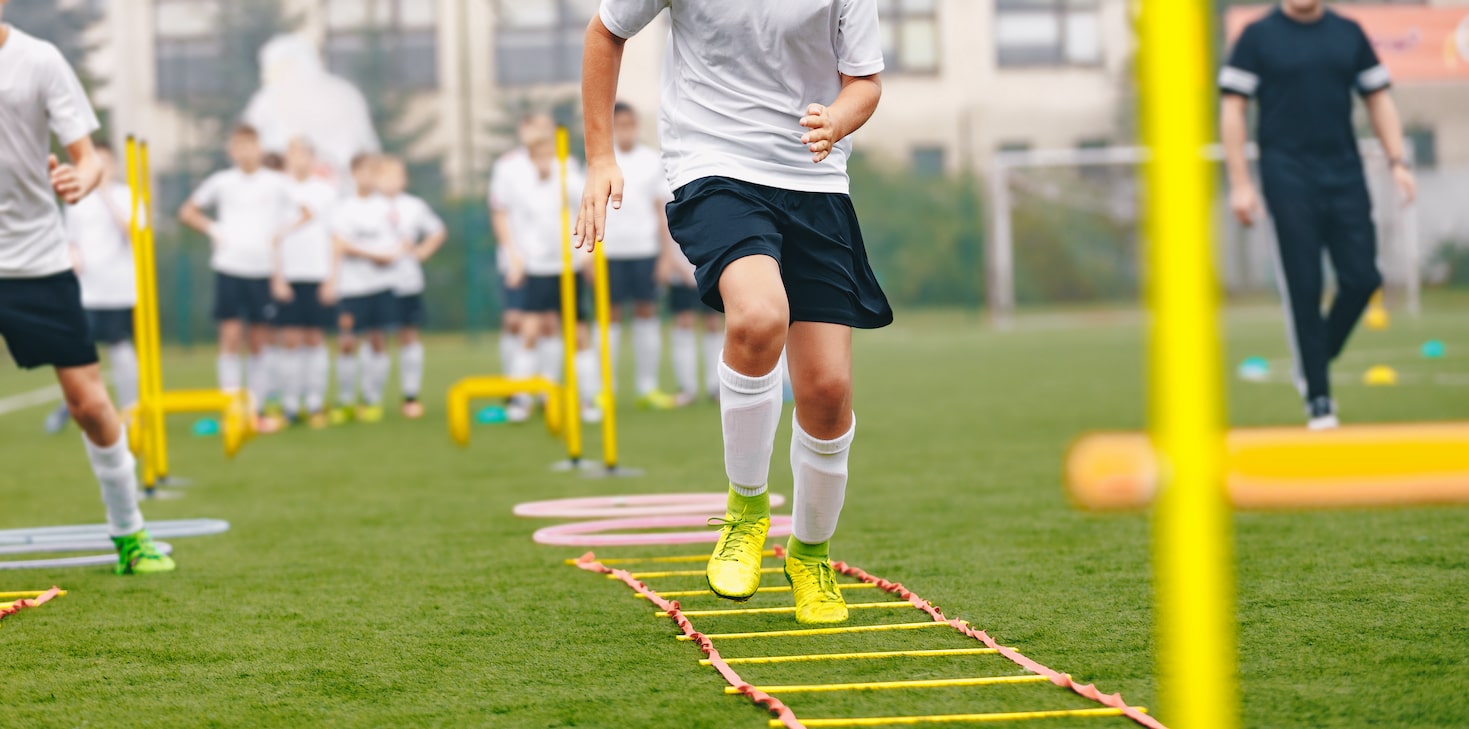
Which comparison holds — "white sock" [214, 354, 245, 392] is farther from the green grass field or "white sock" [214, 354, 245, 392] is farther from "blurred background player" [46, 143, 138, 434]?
the green grass field

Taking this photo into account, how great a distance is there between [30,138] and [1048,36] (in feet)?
101

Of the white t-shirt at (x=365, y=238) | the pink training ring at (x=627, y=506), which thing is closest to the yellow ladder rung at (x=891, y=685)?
the pink training ring at (x=627, y=506)

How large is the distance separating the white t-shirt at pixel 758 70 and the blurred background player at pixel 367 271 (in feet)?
25.9

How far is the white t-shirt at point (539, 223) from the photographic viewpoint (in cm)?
1054

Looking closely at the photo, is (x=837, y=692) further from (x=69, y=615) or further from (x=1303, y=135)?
(x=1303, y=135)

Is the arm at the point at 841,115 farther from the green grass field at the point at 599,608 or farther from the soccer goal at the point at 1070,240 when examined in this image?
the soccer goal at the point at 1070,240

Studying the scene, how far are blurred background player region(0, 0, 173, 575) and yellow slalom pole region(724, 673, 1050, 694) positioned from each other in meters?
2.52

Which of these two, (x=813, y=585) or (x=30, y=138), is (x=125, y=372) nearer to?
(x=30, y=138)

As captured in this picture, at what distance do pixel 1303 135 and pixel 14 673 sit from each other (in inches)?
226

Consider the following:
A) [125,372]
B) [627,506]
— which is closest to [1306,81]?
[627,506]

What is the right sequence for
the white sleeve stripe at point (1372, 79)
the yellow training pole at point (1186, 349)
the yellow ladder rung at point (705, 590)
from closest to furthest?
the yellow training pole at point (1186, 349) → the yellow ladder rung at point (705, 590) → the white sleeve stripe at point (1372, 79)

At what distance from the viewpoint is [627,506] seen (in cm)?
618

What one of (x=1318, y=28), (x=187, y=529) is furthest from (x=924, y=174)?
(x=187, y=529)

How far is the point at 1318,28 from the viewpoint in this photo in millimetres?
7246
